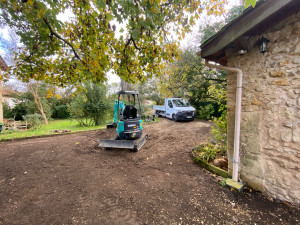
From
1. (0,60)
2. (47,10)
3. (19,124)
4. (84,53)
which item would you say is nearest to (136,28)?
(47,10)

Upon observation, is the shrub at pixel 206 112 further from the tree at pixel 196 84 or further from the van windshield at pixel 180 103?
the van windshield at pixel 180 103

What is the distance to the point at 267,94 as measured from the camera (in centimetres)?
221

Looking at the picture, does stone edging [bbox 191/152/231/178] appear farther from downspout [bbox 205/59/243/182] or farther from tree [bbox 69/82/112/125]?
tree [bbox 69/82/112/125]

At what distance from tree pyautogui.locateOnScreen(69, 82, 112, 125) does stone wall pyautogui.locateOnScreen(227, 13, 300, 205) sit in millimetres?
9394

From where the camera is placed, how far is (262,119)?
2.29m

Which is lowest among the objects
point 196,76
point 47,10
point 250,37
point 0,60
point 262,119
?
point 262,119

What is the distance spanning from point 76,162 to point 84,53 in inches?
128

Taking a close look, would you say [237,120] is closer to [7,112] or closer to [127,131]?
[127,131]

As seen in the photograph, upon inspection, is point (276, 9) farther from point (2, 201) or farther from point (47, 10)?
point (2, 201)

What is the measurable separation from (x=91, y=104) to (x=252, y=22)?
9.96m

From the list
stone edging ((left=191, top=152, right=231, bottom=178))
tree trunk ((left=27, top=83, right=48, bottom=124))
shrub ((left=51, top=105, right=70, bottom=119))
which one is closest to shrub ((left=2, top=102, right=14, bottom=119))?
tree trunk ((left=27, top=83, right=48, bottom=124))

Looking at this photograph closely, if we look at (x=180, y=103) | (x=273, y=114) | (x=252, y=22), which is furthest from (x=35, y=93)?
(x=273, y=114)

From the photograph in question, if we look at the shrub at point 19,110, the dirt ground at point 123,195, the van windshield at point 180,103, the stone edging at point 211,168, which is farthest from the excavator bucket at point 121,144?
the shrub at point 19,110

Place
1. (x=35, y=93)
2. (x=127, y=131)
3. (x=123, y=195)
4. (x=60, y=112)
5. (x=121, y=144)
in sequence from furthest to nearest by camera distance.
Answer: (x=60, y=112) → (x=35, y=93) → (x=127, y=131) → (x=121, y=144) → (x=123, y=195)
